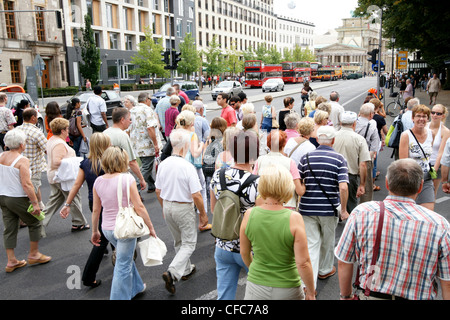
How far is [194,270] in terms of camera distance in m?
5.06

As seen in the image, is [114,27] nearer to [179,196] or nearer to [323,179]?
[179,196]

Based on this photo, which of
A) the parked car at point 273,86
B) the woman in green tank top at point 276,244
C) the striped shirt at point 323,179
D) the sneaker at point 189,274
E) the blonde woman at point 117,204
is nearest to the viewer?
the woman in green tank top at point 276,244

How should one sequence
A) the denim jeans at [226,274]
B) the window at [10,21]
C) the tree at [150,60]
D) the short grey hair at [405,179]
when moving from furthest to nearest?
the tree at [150,60], the window at [10,21], the denim jeans at [226,274], the short grey hair at [405,179]

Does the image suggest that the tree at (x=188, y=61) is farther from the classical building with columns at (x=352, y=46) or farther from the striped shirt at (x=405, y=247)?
the classical building with columns at (x=352, y=46)

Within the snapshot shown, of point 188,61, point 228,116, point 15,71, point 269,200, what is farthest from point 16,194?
point 188,61

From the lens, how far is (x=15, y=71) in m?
39.3

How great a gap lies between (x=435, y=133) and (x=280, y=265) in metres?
4.23

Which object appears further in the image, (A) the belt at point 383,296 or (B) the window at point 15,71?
(B) the window at point 15,71

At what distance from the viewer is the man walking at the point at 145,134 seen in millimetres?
8023

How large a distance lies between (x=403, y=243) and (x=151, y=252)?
2.55 meters

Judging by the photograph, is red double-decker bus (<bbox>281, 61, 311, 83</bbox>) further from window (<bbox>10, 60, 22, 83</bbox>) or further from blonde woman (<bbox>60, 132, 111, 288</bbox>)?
blonde woman (<bbox>60, 132, 111, 288</bbox>)

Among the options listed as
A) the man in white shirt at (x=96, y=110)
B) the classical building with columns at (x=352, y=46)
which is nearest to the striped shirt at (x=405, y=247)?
the man in white shirt at (x=96, y=110)

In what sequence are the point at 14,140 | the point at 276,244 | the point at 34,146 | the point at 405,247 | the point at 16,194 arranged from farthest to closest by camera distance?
the point at 34,146 < the point at 16,194 < the point at 14,140 < the point at 276,244 < the point at 405,247
